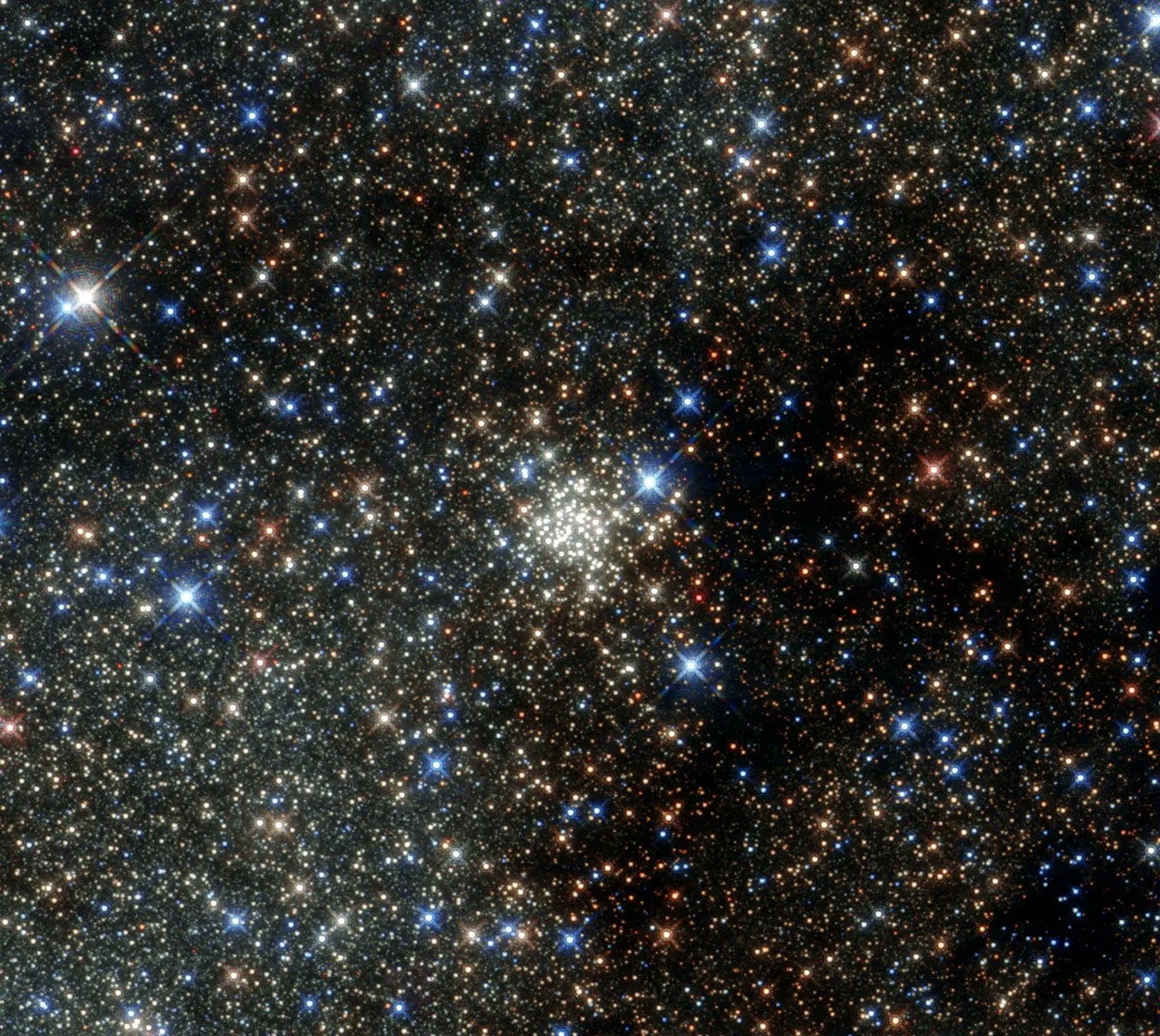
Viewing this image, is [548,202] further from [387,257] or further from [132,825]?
[132,825]

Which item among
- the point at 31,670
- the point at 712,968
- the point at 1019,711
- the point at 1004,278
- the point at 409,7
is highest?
the point at 409,7

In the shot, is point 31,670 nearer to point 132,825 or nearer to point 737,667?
point 132,825

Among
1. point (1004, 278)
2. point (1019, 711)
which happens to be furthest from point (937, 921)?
point (1004, 278)

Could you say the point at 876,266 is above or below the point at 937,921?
above

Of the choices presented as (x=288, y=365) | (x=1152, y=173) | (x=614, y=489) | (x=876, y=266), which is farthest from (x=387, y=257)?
(x=1152, y=173)

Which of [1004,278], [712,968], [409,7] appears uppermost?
[409,7]

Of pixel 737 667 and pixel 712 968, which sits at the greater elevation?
pixel 737 667
